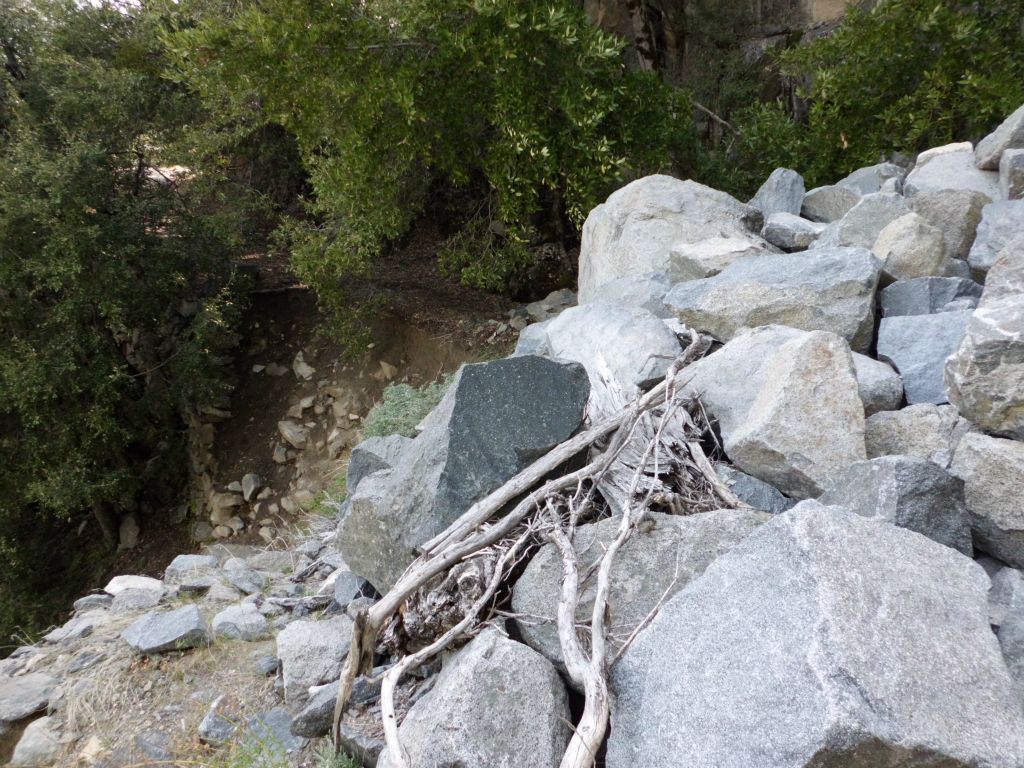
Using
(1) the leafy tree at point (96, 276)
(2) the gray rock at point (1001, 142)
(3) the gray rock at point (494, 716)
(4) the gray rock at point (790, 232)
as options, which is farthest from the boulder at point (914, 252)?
(1) the leafy tree at point (96, 276)

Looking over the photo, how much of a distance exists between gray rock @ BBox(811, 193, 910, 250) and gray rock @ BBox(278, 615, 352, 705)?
301cm

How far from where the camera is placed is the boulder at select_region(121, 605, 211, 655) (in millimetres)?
3271

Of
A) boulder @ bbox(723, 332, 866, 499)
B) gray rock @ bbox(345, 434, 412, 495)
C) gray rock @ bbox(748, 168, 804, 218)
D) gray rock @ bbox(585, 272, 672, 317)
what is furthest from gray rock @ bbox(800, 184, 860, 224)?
gray rock @ bbox(345, 434, 412, 495)

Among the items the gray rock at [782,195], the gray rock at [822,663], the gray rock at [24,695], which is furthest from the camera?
the gray rock at [782,195]

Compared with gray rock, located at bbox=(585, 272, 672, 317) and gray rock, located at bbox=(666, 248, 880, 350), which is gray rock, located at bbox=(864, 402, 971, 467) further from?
gray rock, located at bbox=(585, 272, 672, 317)

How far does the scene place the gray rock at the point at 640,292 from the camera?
14.0 feet

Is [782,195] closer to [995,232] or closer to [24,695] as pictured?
[995,232]

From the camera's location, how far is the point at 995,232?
12.1 feet


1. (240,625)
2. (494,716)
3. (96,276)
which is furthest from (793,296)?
(96,276)

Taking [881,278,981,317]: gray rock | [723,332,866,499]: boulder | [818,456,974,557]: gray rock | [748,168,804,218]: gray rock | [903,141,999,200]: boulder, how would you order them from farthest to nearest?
1. [748,168,804,218]: gray rock
2. [903,141,999,200]: boulder
3. [881,278,981,317]: gray rock
4. [723,332,866,499]: boulder
5. [818,456,974,557]: gray rock

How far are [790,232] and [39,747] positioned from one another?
4418 mm

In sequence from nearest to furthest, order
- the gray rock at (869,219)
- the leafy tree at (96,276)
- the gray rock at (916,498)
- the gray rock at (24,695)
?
the gray rock at (916,498)
the gray rock at (24,695)
the gray rock at (869,219)
the leafy tree at (96,276)

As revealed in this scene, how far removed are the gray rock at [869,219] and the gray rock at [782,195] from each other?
0.99 meters

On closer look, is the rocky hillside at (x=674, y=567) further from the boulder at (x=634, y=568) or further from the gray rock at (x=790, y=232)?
the gray rock at (x=790, y=232)
